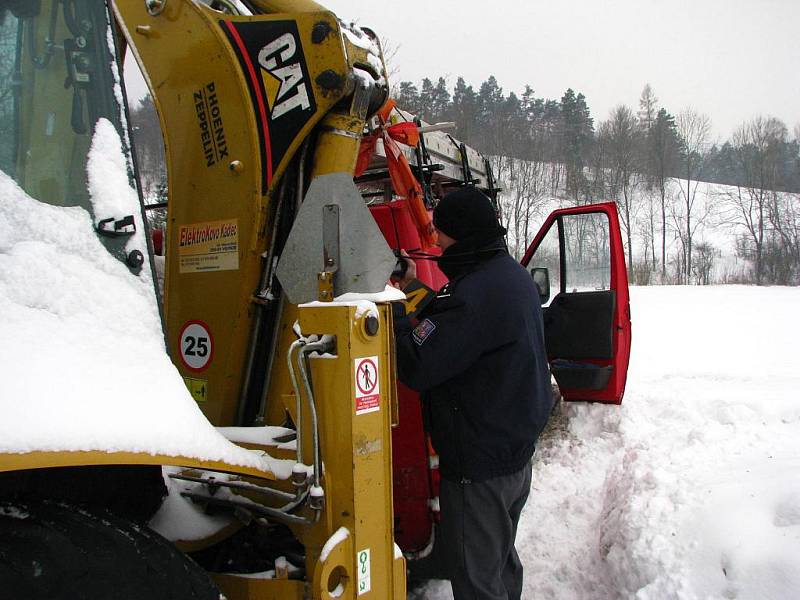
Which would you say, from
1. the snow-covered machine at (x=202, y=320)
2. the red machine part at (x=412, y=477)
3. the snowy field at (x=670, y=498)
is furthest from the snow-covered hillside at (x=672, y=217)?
the snow-covered machine at (x=202, y=320)

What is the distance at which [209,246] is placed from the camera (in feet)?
8.85

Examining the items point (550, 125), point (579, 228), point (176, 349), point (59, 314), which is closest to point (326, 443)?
point (59, 314)

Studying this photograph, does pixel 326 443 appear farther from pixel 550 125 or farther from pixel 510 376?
pixel 550 125

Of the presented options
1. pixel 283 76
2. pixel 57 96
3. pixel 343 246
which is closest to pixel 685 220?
pixel 283 76

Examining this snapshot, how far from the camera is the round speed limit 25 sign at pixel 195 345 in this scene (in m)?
2.72

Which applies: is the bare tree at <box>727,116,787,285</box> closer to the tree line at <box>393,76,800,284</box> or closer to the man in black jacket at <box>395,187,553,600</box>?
the tree line at <box>393,76,800,284</box>

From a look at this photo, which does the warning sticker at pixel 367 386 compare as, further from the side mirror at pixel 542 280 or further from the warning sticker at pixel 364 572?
the side mirror at pixel 542 280

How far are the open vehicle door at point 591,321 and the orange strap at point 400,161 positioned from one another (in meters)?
1.01

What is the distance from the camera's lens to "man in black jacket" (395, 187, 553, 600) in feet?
7.80

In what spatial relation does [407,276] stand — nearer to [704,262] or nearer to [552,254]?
[552,254]

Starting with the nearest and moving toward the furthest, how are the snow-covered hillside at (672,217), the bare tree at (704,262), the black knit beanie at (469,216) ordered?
the black knit beanie at (469,216)
the bare tree at (704,262)
the snow-covered hillside at (672,217)

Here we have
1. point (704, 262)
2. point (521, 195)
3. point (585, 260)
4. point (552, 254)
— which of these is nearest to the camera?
point (552, 254)

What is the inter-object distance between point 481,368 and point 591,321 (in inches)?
86.2

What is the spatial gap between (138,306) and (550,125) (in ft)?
198
